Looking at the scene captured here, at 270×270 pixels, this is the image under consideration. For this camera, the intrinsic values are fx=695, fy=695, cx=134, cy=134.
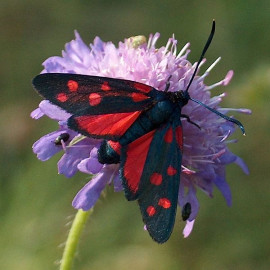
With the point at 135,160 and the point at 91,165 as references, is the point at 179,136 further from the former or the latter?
the point at 91,165

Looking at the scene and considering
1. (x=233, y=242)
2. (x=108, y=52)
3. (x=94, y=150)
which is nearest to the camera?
(x=94, y=150)

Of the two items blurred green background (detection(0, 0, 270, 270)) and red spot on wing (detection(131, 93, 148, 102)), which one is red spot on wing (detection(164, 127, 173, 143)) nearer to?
red spot on wing (detection(131, 93, 148, 102))

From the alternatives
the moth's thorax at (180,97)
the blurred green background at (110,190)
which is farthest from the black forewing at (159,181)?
the blurred green background at (110,190)

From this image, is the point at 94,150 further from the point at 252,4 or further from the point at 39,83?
the point at 252,4

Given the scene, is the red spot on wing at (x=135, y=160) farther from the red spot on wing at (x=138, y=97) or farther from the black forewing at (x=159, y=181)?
the red spot on wing at (x=138, y=97)

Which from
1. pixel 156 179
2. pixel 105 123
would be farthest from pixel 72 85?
pixel 156 179

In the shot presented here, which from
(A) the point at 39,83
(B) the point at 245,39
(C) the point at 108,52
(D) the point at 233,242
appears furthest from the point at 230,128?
(B) the point at 245,39
